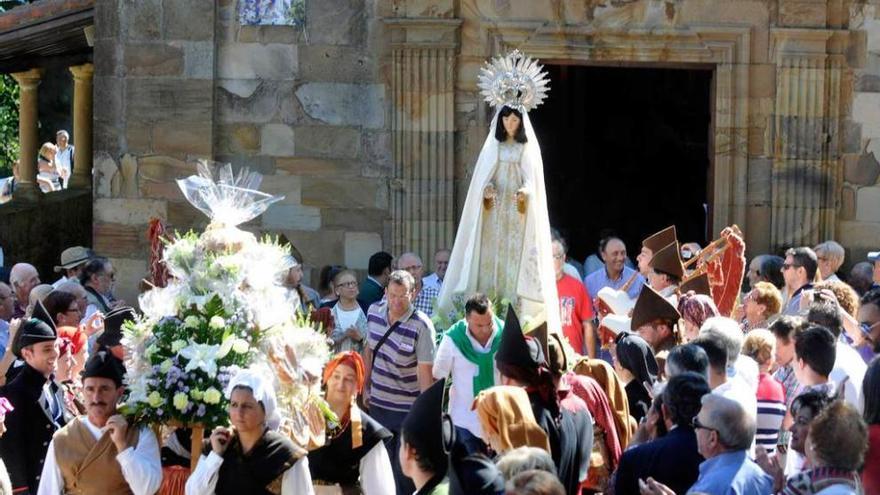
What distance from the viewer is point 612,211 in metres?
21.1

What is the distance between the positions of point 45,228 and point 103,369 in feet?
33.9

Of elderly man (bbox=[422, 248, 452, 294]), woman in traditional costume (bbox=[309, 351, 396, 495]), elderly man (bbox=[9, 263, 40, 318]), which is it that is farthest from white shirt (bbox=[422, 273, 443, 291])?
woman in traditional costume (bbox=[309, 351, 396, 495])

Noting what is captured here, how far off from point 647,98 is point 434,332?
9731mm

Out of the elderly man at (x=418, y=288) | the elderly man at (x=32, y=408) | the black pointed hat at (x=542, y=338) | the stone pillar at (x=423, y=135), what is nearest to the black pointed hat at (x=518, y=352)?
the black pointed hat at (x=542, y=338)

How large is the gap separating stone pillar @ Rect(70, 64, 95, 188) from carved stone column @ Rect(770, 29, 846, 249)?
7.66 meters

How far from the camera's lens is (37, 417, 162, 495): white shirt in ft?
27.7

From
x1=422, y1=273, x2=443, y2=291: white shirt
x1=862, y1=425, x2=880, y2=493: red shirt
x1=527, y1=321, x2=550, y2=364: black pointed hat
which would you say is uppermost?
x1=527, y1=321, x2=550, y2=364: black pointed hat

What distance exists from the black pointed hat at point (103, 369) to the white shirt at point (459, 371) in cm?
246

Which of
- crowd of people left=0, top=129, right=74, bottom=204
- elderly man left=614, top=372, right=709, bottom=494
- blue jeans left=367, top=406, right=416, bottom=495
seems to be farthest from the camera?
crowd of people left=0, top=129, right=74, bottom=204

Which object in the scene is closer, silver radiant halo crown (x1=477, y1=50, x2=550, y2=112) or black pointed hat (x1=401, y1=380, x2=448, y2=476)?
black pointed hat (x1=401, y1=380, x2=448, y2=476)

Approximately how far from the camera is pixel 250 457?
8039 mm

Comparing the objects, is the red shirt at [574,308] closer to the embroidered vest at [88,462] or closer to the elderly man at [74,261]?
the elderly man at [74,261]

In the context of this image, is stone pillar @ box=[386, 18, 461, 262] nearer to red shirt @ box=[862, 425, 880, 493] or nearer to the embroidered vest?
the embroidered vest

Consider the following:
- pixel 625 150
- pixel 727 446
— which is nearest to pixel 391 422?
pixel 727 446
